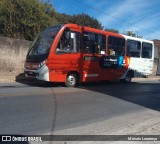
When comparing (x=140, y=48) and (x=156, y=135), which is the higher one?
(x=140, y=48)

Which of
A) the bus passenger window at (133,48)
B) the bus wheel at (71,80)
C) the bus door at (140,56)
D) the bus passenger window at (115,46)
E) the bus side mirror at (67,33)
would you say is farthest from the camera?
the bus door at (140,56)

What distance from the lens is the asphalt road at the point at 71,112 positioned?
755cm

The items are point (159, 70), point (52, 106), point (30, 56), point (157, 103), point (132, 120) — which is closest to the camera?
point (132, 120)

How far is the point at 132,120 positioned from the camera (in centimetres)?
880

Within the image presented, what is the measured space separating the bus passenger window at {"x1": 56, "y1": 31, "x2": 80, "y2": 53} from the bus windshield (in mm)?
438

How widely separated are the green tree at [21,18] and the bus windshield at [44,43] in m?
7.73

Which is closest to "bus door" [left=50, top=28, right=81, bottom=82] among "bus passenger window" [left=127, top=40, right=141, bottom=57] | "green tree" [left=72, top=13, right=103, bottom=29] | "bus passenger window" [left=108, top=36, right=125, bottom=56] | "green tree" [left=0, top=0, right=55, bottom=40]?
"bus passenger window" [left=108, top=36, right=125, bottom=56]

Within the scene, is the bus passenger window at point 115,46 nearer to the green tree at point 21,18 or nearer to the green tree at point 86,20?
the green tree at point 21,18

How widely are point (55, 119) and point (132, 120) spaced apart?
2.09m

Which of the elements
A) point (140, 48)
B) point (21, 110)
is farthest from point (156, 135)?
point (140, 48)

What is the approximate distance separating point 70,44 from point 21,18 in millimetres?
8979

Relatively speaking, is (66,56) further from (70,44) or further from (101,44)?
(101,44)

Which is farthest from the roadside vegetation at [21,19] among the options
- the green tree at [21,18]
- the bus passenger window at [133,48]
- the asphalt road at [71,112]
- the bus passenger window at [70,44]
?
the asphalt road at [71,112]

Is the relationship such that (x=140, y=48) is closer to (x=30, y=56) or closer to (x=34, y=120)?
(x=30, y=56)
